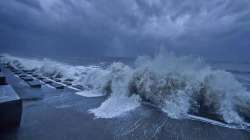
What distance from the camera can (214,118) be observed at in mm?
4137

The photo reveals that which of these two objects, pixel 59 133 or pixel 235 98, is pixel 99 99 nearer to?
pixel 59 133

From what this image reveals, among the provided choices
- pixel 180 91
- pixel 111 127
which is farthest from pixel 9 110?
pixel 180 91

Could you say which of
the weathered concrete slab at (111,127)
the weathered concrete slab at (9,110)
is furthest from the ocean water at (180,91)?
the weathered concrete slab at (9,110)

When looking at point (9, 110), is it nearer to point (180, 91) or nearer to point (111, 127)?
point (111, 127)

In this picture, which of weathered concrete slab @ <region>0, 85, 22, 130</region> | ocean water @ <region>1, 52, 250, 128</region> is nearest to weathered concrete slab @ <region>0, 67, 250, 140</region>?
weathered concrete slab @ <region>0, 85, 22, 130</region>

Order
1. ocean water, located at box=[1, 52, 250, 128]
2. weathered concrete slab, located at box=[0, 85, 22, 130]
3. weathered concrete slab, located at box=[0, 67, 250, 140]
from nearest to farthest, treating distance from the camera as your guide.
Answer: weathered concrete slab, located at box=[0, 85, 22, 130] → weathered concrete slab, located at box=[0, 67, 250, 140] → ocean water, located at box=[1, 52, 250, 128]

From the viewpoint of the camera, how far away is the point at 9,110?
3.00 m

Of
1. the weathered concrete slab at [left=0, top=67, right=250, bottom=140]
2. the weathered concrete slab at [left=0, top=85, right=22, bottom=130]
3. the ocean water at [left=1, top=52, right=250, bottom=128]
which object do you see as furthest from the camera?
the ocean water at [left=1, top=52, right=250, bottom=128]

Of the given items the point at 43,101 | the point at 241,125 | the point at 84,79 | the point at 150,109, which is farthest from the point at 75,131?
the point at 84,79

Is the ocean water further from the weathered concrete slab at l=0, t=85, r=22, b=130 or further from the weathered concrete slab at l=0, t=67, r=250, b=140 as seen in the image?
the weathered concrete slab at l=0, t=85, r=22, b=130

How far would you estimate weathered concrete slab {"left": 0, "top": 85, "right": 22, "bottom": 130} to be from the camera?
9.52 feet

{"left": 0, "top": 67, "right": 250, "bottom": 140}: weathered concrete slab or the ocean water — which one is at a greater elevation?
the ocean water

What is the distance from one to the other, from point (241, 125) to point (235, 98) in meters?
1.17

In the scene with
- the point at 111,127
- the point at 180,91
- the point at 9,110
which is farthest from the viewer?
the point at 180,91
